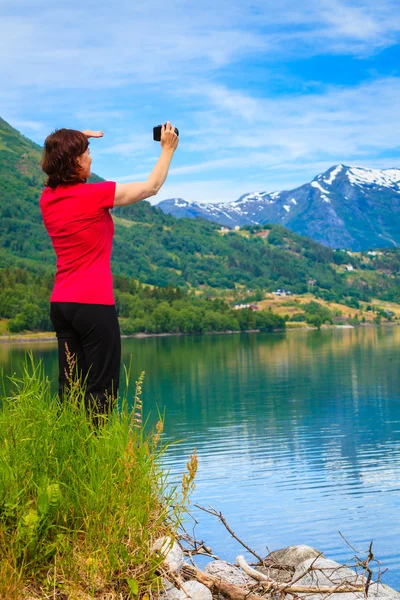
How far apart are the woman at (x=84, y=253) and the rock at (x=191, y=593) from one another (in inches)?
53.6

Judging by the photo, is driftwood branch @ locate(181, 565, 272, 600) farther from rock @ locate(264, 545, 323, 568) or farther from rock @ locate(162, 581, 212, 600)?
rock @ locate(264, 545, 323, 568)

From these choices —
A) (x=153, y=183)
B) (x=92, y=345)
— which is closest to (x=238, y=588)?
(x=92, y=345)

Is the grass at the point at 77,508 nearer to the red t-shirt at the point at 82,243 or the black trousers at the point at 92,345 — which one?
the black trousers at the point at 92,345

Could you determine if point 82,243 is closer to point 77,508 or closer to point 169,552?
point 77,508

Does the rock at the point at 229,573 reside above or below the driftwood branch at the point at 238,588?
below

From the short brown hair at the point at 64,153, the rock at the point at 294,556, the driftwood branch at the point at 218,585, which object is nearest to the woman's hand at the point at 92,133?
the short brown hair at the point at 64,153

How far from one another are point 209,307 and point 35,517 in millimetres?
189679

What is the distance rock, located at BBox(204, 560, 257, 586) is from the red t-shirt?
2.75m

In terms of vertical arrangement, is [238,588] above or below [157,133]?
below

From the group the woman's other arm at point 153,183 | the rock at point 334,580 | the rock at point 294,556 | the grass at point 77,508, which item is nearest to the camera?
the grass at point 77,508

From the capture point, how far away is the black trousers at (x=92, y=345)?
5.13 metres

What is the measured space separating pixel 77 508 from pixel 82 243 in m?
1.82

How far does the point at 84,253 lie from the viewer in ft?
17.0

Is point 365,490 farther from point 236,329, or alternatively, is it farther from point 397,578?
point 236,329
